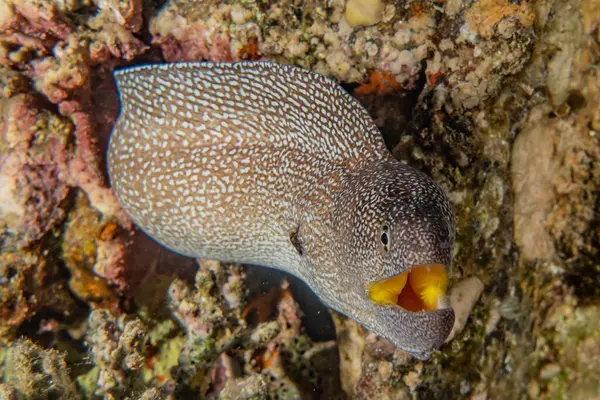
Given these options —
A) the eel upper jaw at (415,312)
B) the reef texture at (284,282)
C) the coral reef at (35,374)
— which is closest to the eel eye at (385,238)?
the eel upper jaw at (415,312)

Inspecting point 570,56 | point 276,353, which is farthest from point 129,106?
point 570,56

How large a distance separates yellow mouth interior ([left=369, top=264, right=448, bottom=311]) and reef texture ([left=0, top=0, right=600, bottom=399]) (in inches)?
29.3

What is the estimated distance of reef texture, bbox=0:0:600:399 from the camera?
8.52 ft

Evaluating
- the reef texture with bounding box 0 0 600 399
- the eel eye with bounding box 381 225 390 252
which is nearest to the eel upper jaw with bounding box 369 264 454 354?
the eel eye with bounding box 381 225 390 252

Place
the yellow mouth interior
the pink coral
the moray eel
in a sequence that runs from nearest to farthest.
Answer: the yellow mouth interior, the moray eel, the pink coral

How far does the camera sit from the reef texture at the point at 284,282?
260cm

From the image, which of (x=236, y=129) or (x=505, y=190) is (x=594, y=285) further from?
(x=236, y=129)

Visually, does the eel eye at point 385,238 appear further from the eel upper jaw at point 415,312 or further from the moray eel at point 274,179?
the eel upper jaw at point 415,312

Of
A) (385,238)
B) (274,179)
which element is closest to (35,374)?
(274,179)

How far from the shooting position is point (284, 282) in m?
4.38

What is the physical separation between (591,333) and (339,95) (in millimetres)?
2237

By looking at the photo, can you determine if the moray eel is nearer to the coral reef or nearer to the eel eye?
the eel eye

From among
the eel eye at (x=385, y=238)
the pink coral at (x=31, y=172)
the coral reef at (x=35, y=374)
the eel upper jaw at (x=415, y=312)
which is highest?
the eel eye at (x=385, y=238)

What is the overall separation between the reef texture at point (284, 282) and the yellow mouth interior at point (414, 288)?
743 millimetres
